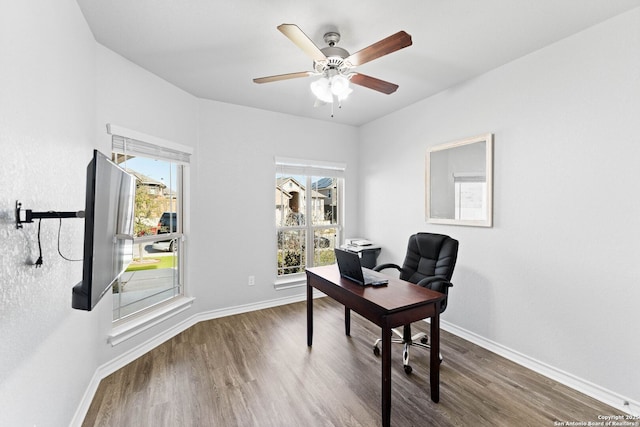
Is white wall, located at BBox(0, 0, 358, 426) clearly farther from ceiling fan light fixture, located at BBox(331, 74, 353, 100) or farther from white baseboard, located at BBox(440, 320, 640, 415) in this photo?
white baseboard, located at BBox(440, 320, 640, 415)

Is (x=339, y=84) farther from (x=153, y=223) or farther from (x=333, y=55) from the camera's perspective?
(x=153, y=223)

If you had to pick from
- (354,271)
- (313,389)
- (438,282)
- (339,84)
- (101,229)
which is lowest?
(313,389)

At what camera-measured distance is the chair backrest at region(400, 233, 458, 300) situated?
2.38 m

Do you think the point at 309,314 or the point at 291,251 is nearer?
the point at 309,314

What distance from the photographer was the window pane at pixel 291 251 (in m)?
3.89

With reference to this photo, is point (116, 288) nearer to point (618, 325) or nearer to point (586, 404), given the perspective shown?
point (586, 404)

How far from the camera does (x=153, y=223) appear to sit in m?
2.79

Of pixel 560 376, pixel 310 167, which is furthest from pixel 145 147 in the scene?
pixel 560 376

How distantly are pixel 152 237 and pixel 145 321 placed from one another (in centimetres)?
79

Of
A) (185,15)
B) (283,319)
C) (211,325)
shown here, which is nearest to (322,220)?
(283,319)

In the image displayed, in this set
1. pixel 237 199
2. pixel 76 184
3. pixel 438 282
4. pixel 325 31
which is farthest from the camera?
pixel 237 199

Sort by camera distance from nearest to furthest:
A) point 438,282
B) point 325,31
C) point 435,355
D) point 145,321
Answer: point 435,355 → point 325,31 → point 438,282 → point 145,321

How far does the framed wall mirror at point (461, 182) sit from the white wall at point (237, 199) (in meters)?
1.73

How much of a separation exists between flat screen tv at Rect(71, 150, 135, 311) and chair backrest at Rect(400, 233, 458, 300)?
225 centimetres
